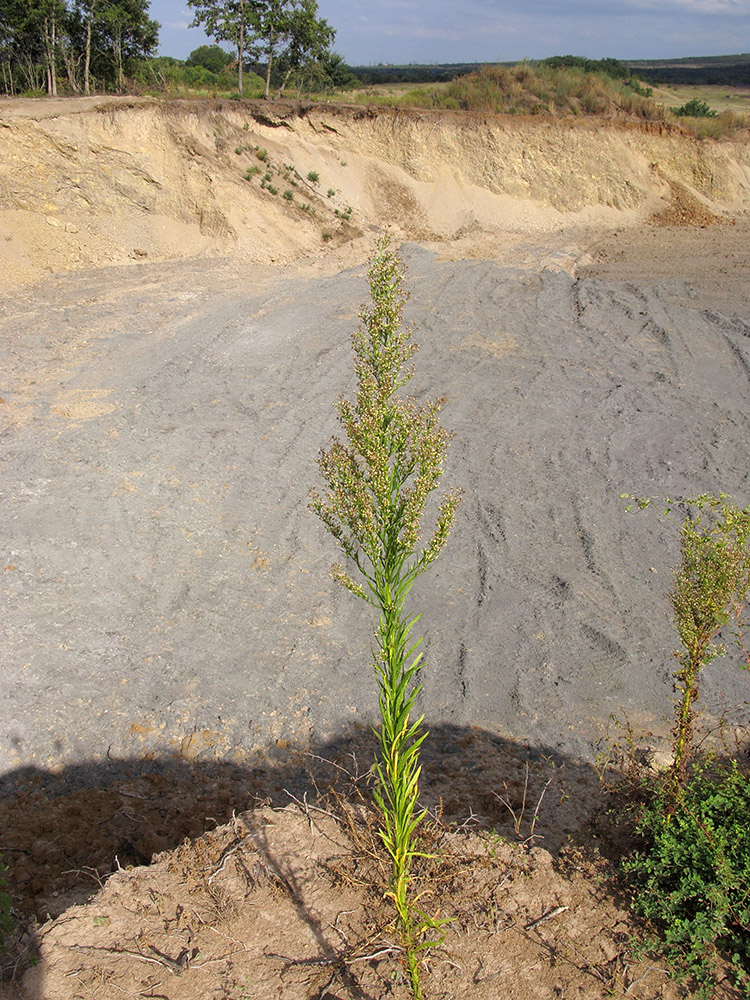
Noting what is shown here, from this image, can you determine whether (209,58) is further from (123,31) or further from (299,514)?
(299,514)

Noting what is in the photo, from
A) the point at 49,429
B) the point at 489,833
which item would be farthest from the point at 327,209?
the point at 489,833

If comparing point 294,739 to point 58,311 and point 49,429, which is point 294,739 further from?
point 58,311

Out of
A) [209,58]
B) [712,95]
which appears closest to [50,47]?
[209,58]

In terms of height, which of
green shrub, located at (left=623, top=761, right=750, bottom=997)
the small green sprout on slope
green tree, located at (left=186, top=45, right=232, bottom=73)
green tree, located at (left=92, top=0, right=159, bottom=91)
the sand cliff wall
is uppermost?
green tree, located at (left=186, top=45, right=232, bottom=73)

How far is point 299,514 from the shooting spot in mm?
8094

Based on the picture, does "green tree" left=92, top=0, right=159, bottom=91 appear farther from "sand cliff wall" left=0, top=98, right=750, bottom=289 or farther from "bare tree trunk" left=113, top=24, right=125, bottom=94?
"sand cliff wall" left=0, top=98, right=750, bottom=289

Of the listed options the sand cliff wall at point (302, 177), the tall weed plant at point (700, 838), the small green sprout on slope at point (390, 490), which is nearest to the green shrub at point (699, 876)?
the tall weed plant at point (700, 838)

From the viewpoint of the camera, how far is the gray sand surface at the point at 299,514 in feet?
18.9

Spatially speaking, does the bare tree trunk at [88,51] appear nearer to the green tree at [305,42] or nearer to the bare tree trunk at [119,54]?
the bare tree trunk at [119,54]

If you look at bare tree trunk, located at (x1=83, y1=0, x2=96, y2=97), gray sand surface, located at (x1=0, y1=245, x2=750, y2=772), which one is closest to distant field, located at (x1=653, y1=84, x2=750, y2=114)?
bare tree trunk, located at (x1=83, y1=0, x2=96, y2=97)

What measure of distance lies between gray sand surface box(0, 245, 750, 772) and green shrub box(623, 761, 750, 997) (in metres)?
1.72

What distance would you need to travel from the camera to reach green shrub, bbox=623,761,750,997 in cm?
307

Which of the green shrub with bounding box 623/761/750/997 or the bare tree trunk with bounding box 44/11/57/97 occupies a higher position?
the bare tree trunk with bounding box 44/11/57/97

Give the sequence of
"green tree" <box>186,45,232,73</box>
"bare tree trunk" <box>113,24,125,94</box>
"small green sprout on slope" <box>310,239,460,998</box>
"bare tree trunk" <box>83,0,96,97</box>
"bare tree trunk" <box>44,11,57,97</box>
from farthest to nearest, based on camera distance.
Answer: "green tree" <box>186,45,232,73</box> < "bare tree trunk" <box>113,24,125,94</box> < "bare tree trunk" <box>83,0,96,97</box> < "bare tree trunk" <box>44,11,57,97</box> < "small green sprout on slope" <box>310,239,460,998</box>
